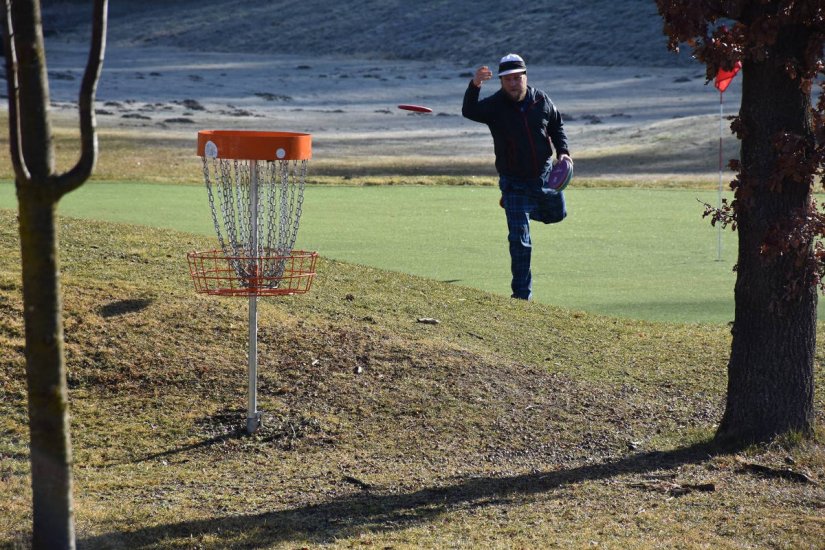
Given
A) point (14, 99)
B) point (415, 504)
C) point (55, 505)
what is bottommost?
point (415, 504)

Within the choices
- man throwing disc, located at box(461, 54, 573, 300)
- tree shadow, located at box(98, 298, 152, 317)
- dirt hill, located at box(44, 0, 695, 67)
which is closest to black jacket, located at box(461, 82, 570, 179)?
man throwing disc, located at box(461, 54, 573, 300)

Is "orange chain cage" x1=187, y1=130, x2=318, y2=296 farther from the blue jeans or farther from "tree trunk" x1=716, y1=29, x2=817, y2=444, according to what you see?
the blue jeans

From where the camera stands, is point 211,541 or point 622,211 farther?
point 622,211

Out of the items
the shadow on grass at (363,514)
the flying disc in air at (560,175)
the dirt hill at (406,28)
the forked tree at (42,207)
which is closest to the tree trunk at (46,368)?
the forked tree at (42,207)

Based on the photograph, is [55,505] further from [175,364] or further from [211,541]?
[175,364]

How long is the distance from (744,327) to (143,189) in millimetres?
10429

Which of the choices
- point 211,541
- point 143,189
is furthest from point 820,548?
point 143,189

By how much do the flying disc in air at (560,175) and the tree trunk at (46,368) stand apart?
5.43 m

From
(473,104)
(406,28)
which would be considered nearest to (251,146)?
(473,104)

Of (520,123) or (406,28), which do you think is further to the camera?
A: (406,28)

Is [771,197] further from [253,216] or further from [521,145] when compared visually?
[521,145]

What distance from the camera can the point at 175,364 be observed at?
6.24m

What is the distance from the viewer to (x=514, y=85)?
8266 mm

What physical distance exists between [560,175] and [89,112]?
Result: 547cm
